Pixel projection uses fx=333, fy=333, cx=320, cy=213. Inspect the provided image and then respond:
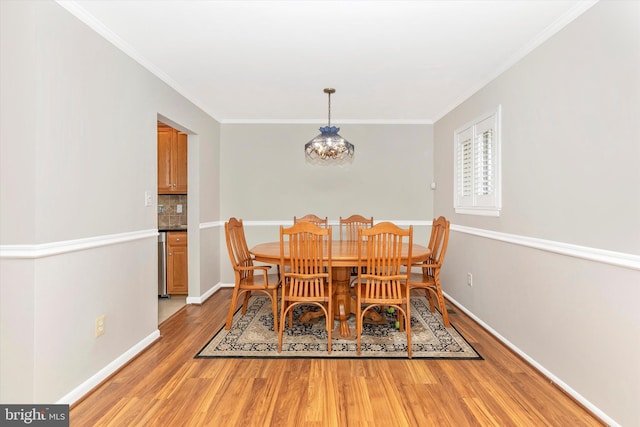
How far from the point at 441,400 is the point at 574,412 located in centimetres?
72

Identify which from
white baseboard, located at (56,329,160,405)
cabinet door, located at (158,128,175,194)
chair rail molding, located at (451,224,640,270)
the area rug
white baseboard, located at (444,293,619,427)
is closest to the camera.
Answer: chair rail molding, located at (451,224,640,270)

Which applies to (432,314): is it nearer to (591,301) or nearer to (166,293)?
(591,301)

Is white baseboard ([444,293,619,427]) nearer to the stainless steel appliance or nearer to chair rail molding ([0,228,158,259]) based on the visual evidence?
chair rail molding ([0,228,158,259])

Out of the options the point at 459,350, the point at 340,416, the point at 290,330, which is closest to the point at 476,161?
the point at 459,350

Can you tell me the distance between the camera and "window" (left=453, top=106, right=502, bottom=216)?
2.99 metres

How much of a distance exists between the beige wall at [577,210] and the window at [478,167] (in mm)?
132

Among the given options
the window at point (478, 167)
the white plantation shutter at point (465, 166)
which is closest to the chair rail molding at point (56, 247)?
the window at point (478, 167)

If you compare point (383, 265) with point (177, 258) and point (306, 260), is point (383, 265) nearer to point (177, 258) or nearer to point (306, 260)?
point (306, 260)

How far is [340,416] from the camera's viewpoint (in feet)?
6.02

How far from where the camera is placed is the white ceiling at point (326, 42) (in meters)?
2.05

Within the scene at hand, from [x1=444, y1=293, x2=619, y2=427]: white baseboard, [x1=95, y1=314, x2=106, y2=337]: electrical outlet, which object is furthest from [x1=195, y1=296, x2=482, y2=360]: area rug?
[x1=95, y1=314, x2=106, y2=337]: electrical outlet

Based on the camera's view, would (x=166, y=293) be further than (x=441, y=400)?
Yes

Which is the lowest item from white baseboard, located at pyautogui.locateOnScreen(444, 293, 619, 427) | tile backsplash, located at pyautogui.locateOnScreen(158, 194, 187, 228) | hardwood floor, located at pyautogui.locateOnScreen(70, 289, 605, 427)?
hardwood floor, located at pyautogui.locateOnScreen(70, 289, 605, 427)

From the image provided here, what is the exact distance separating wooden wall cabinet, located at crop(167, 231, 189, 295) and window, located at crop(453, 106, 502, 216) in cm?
341
